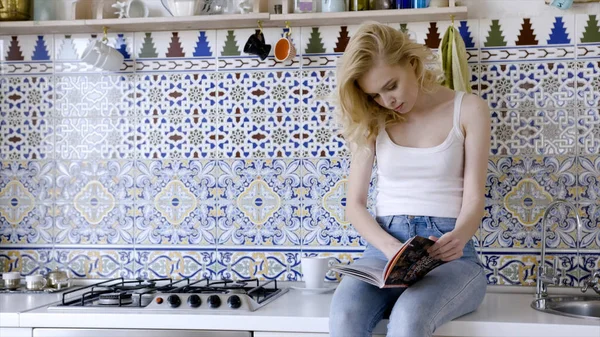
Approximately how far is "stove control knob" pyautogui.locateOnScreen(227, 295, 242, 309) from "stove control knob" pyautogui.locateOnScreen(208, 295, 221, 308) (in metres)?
0.03

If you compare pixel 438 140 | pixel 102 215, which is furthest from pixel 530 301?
pixel 102 215

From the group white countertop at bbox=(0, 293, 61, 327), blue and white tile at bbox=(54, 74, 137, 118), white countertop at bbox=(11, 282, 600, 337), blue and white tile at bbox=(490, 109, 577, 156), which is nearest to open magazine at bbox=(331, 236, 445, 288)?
white countertop at bbox=(11, 282, 600, 337)

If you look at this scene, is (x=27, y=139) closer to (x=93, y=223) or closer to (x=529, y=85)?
(x=93, y=223)

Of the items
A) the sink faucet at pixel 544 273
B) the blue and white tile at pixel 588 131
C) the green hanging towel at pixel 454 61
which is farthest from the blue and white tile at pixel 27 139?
the blue and white tile at pixel 588 131

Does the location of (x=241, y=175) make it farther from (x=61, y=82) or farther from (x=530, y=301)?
(x=530, y=301)

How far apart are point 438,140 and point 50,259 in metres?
1.38

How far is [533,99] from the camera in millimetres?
2160

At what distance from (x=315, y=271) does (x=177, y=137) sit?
0.65 m

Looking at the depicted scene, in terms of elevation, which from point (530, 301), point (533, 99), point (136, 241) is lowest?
point (530, 301)

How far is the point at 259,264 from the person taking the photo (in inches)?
90.4

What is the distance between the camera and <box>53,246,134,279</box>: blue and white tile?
2355 millimetres

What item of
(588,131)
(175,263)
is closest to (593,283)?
(588,131)

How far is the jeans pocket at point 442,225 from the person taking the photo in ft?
5.93

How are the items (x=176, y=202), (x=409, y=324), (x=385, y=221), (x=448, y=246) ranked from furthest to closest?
(x=176, y=202) → (x=385, y=221) → (x=448, y=246) → (x=409, y=324)
